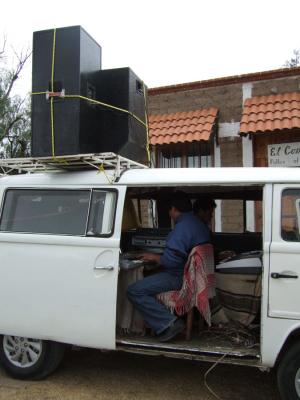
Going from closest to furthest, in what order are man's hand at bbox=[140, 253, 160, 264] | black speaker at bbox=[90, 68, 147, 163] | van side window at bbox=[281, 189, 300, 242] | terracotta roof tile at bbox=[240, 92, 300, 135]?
van side window at bbox=[281, 189, 300, 242]
man's hand at bbox=[140, 253, 160, 264]
black speaker at bbox=[90, 68, 147, 163]
terracotta roof tile at bbox=[240, 92, 300, 135]

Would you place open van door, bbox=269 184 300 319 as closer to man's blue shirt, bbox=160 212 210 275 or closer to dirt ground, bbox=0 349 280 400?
man's blue shirt, bbox=160 212 210 275

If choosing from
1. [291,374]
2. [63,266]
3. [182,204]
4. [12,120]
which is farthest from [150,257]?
[12,120]

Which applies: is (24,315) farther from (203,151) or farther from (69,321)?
(203,151)

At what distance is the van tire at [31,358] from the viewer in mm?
4441

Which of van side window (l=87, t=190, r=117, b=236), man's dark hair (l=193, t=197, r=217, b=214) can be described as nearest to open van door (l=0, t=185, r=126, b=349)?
van side window (l=87, t=190, r=117, b=236)

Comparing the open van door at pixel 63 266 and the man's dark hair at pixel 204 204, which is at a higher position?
the man's dark hair at pixel 204 204

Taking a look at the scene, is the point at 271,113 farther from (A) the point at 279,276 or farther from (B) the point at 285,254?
(A) the point at 279,276

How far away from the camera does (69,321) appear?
419 centimetres

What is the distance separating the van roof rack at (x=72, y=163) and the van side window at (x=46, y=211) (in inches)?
10.4

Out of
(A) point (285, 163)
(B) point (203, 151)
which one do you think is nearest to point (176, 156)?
(B) point (203, 151)

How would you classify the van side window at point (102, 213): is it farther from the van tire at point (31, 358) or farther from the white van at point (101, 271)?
the van tire at point (31, 358)

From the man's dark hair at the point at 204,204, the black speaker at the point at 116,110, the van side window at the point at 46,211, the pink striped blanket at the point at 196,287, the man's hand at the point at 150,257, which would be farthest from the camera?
the man's dark hair at the point at 204,204

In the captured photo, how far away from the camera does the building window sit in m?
10.4

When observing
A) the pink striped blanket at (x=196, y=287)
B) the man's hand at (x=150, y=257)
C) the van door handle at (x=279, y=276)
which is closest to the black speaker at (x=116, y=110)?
the man's hand at (x=150, y=257)
